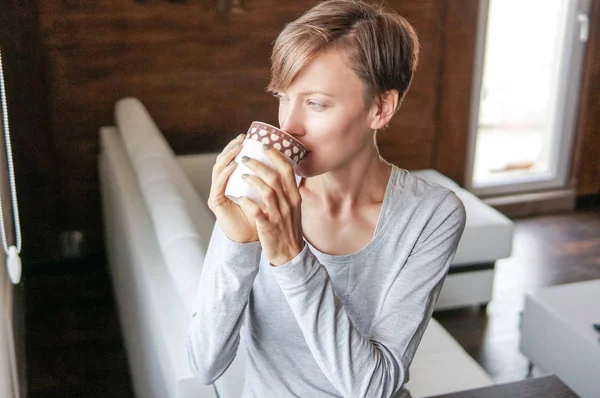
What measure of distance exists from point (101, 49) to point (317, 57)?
2294 millimetres

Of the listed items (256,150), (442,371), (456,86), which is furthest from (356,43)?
(456,86)

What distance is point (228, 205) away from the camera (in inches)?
38.2

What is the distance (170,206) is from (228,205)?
0.79m

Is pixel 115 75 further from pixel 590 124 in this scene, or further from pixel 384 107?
pixel 590 124

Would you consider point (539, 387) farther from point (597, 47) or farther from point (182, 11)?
point (597, 47)

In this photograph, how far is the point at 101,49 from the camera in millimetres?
3035

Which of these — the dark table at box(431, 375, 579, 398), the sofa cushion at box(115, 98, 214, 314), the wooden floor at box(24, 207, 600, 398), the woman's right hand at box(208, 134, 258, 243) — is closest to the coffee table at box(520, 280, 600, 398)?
the wooden floor at box(24, 207, 600, 398)

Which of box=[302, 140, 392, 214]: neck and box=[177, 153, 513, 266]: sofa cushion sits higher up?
box=[302, 140, 392, 214]: neck

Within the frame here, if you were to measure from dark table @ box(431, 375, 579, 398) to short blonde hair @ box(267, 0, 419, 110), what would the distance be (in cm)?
53

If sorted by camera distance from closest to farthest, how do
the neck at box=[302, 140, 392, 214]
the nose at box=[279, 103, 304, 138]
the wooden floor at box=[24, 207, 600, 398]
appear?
the nose at box=[279, 103, 304, 138], the neck at box=[302, 140, 392, 214], the wooden floor at box=[24, 207, 600, 398]

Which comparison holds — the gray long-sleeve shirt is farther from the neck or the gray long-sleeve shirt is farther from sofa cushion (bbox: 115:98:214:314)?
sofa cushion (bbox: 115:98:214:314)

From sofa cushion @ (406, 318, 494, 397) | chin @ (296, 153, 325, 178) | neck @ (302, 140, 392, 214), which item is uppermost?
chin @ (296, 153, 325, 178)

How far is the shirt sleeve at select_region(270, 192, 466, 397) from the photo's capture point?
90 centimetres

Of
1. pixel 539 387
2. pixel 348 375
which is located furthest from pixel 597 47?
pixel 348 375
